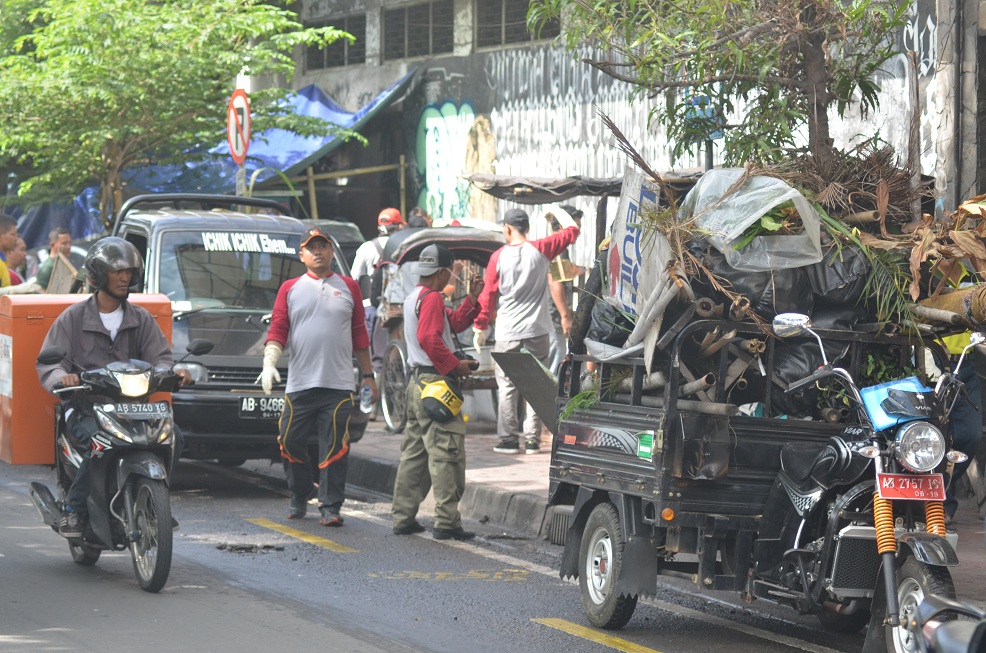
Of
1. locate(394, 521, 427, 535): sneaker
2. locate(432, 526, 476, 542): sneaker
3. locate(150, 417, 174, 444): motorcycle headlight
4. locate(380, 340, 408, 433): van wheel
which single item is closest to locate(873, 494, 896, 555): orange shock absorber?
locate(150, 417, 174, 444): motorcycle headlight

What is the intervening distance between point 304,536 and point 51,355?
2395mm

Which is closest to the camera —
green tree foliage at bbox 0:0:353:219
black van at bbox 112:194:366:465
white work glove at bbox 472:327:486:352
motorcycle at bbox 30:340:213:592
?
motorcycle at bbox 30:340:213:592

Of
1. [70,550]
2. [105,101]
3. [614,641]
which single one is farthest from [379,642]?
[105,101]

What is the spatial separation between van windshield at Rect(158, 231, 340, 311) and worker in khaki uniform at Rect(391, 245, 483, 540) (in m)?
2.55

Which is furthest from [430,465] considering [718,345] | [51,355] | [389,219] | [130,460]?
[389,219]

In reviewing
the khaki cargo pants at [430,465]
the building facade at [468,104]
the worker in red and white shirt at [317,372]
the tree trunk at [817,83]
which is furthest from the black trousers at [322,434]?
the building facade at [468,104]

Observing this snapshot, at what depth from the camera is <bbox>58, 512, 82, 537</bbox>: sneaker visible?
24.3 feet

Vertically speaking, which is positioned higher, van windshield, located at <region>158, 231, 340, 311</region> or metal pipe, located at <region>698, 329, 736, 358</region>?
van windshield, located at <region>158, 231, 340, 311</region>

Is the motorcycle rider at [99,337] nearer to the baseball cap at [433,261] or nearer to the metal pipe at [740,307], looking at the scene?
the baseball cap at [433,261]

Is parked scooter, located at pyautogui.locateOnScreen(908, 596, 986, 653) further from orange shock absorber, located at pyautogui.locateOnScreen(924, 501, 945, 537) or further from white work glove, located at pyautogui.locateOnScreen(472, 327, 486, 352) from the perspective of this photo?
white work glove, located at pyautogui.locateOnScreen(472, 327, 486, 352)

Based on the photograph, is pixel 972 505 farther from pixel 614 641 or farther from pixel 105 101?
pixel 105 101

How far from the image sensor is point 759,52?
7629mm

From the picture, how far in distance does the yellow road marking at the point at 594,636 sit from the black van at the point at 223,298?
13.5 ft

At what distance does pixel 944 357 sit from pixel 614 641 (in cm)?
195
